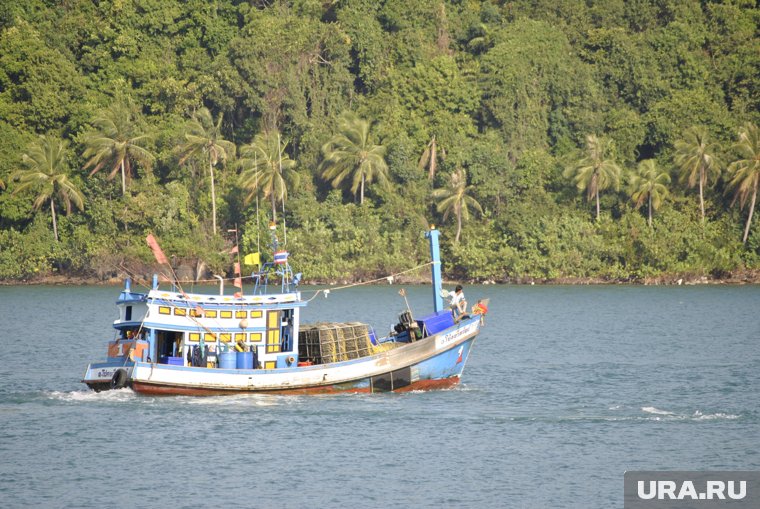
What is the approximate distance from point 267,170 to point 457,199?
14.2 metres

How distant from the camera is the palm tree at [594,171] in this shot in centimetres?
9506

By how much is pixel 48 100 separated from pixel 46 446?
68.4m

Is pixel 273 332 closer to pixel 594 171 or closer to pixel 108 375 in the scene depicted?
pixel 108 375

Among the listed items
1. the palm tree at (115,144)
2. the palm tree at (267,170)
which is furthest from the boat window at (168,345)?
the palm tree at (115,144)

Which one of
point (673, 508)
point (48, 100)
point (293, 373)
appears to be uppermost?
point (48, 100)

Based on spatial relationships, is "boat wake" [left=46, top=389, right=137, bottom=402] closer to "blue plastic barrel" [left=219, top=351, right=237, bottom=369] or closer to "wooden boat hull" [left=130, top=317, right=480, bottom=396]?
"wooden boat hull" [left=130, top=317, right=480, bottom=396]

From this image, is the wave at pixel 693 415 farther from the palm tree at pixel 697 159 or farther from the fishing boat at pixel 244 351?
the palm tree at pixel 697 159

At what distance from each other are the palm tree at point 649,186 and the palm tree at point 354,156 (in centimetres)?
1846

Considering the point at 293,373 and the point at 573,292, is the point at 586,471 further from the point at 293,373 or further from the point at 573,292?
the point at 573,292

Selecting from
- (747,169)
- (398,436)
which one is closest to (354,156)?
(747,169)

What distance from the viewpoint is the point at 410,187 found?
328ft

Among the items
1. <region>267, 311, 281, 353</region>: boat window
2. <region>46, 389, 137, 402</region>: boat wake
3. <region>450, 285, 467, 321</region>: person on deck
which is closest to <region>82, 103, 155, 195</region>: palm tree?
<region>46, 389, 137, 402</region>: boat wake

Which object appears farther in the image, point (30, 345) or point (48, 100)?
point (48, 100)

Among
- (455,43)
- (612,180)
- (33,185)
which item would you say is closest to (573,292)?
(612,180)
